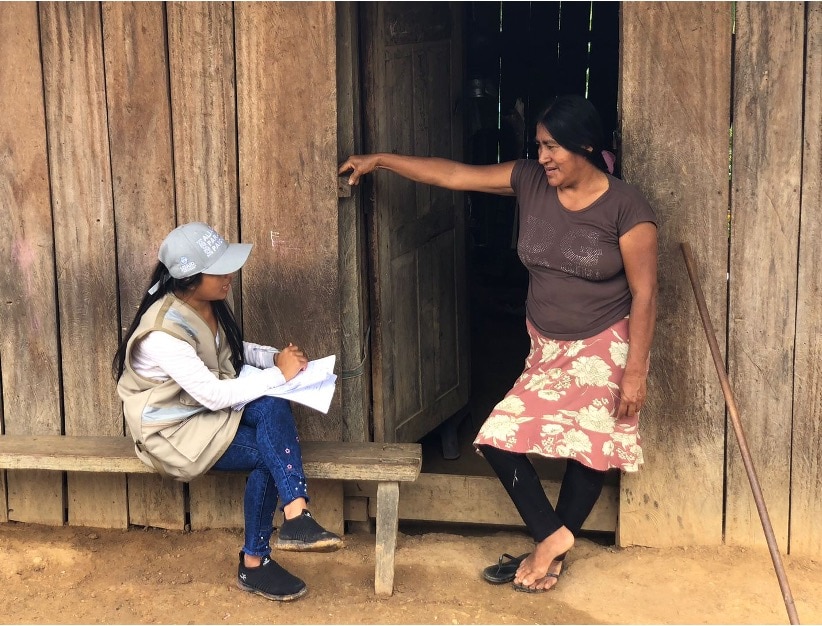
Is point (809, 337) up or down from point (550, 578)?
up

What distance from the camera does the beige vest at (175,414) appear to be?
3469mm

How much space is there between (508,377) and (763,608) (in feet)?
9.11

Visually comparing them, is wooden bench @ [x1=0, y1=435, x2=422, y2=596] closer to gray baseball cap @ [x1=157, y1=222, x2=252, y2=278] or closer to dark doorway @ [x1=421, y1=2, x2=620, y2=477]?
gray baseball cap @ [x1=157, y1=222, x2=252, y2=278]

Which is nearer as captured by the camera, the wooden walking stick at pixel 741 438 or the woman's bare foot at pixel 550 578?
the wooden walking stick at pixel 741 438

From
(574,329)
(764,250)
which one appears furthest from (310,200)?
(764,250)

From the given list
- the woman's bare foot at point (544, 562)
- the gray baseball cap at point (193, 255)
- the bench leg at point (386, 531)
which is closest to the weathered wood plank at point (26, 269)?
the gray baseball cap at point (193, 255)

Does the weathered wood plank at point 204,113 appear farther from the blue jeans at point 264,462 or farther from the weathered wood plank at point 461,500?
the weathered wood plank at point 461,500

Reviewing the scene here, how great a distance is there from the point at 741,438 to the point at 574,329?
2.14ft

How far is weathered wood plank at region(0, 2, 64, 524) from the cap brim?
97 cm

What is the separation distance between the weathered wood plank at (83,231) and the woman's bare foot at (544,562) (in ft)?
5.33

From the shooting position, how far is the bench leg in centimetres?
370

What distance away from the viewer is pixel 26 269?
162 inches

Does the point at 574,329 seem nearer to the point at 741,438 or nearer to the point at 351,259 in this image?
the point at 741,438

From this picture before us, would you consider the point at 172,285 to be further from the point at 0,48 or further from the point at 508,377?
the point at 508,377
